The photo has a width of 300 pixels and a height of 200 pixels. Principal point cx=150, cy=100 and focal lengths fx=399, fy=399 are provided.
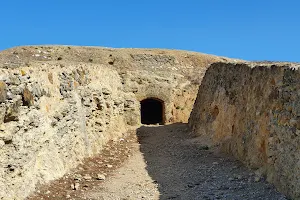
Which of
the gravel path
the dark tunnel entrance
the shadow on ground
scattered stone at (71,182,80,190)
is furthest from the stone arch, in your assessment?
scattered stone at (71,182,80,190)

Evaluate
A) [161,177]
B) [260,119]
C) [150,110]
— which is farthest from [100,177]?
[150,110]

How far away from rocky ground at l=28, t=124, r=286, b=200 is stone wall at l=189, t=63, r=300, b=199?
0.39m

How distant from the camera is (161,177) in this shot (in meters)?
11.3

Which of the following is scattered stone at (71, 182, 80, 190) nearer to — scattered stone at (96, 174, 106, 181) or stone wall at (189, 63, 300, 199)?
scattered stone at (96, 174, 106, 181)

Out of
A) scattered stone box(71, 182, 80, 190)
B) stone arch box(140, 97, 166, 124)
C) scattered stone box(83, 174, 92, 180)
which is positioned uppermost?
stone arch box(140, 97, 166, 124)

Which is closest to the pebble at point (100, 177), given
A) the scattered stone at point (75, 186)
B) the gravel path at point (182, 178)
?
the gravel path at point (182, 178)

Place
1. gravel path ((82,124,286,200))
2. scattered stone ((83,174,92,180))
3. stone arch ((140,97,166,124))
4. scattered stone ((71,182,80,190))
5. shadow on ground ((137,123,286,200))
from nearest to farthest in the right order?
shadow on ground ((137,123,286,200)), gravel path ((82,124,286,200)), scattered stone ((71,182,80,190)), scattered stone ((83,174,92,180)), stone arch ((140,97,166,124))

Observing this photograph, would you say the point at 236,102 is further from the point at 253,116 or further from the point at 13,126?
the point at 13,126

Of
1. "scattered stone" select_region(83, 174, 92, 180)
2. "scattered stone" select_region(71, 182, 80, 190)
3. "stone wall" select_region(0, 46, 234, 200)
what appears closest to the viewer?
"stone wall" select_region(0, 46, 234, 200)

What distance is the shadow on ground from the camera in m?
9.34

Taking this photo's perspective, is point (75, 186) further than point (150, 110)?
No

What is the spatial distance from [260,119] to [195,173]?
2427 millimetres

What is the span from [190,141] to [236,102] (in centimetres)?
319

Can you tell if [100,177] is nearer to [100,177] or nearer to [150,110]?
[100,177]
